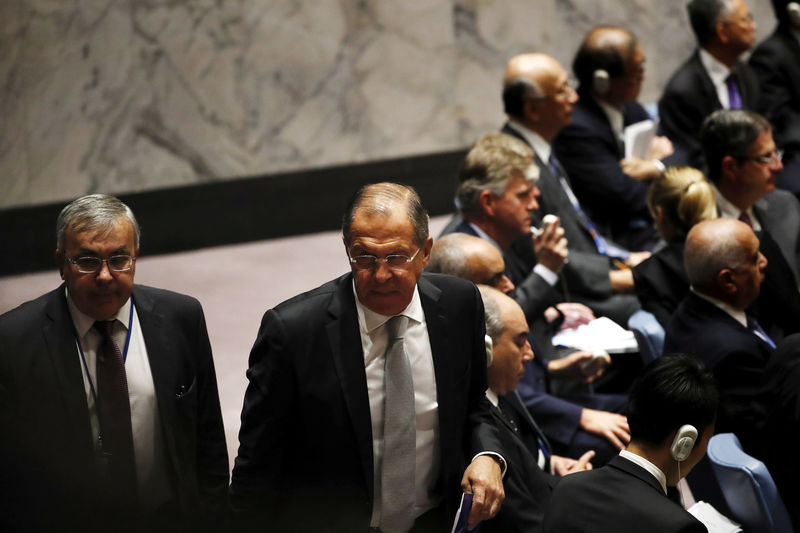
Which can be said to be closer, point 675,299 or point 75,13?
point 675,299

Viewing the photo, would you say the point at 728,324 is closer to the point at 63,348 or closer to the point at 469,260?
the point at 469,260

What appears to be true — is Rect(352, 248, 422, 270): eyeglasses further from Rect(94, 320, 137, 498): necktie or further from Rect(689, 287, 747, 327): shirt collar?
Rect(689, 287, 747, 327): shirt collar

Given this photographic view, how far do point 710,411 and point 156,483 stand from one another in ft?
4.55

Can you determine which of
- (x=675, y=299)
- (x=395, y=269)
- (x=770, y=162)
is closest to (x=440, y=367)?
(x=395, y=269)

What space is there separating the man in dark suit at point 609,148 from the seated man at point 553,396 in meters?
1.69

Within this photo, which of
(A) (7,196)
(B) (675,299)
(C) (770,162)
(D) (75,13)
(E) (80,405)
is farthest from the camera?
(D) (75,13)

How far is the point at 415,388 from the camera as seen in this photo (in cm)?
249

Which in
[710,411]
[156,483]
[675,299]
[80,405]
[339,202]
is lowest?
[339,202]

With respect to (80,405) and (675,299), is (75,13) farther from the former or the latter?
(80,405)

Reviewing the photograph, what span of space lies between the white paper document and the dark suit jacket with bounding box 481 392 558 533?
951 millimetres

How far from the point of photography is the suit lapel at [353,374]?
2410mm

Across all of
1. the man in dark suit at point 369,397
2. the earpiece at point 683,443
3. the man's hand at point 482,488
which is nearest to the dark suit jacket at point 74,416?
the man in dark suit at point 369,397

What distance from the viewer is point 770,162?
462 centimetres

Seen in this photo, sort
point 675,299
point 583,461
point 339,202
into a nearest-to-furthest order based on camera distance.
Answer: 1. point 583,461
2. point 675,299
3. point 339,202
